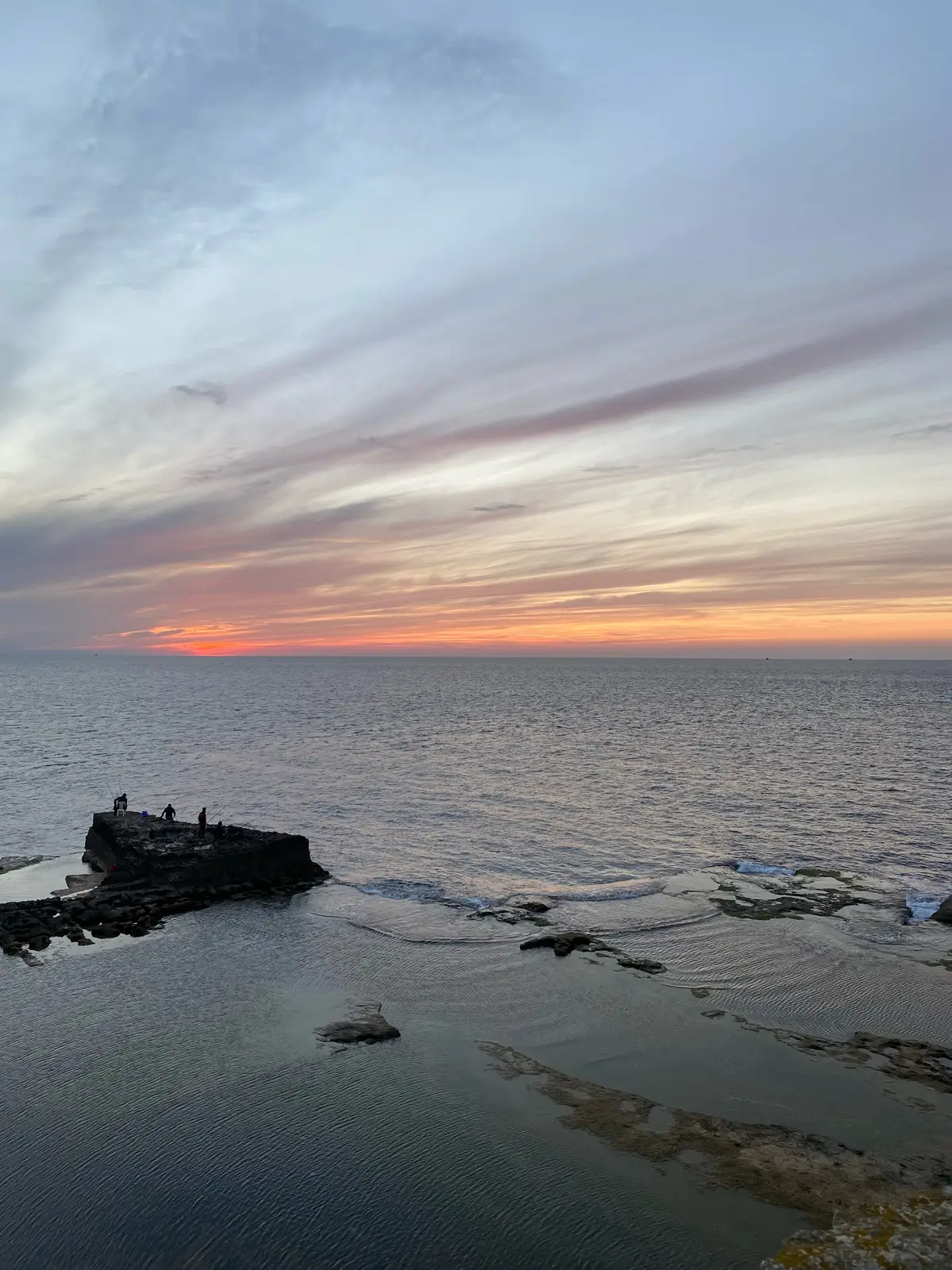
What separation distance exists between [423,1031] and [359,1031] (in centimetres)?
185

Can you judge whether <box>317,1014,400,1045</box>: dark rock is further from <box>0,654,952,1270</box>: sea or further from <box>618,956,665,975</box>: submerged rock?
<box>618,956,665,975</box>: submerged rock

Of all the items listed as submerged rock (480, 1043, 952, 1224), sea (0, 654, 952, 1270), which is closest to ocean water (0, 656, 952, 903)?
sea (0, 654, 952, 1270)

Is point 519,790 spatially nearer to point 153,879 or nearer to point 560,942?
point 153,879

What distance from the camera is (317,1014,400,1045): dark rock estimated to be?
2342 cm

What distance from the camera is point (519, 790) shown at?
67125mm

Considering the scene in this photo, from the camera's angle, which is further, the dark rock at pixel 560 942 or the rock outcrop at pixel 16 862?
the rock outcrop at pixel 16 862

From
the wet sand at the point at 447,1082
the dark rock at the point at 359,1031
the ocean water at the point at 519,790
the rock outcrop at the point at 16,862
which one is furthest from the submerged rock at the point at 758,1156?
the rock outcrop at the point at 16,862

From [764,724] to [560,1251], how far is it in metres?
117

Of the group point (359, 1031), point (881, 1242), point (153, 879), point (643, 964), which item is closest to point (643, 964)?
point (643, 964)

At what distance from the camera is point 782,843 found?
4862 cm

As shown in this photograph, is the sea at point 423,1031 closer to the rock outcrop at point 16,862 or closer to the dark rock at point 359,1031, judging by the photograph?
the dark rock at point 359,1031

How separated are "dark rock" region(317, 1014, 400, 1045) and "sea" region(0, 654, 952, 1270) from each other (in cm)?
63

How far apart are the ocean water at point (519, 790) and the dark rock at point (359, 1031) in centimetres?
1375

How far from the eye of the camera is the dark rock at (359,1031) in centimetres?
2342
